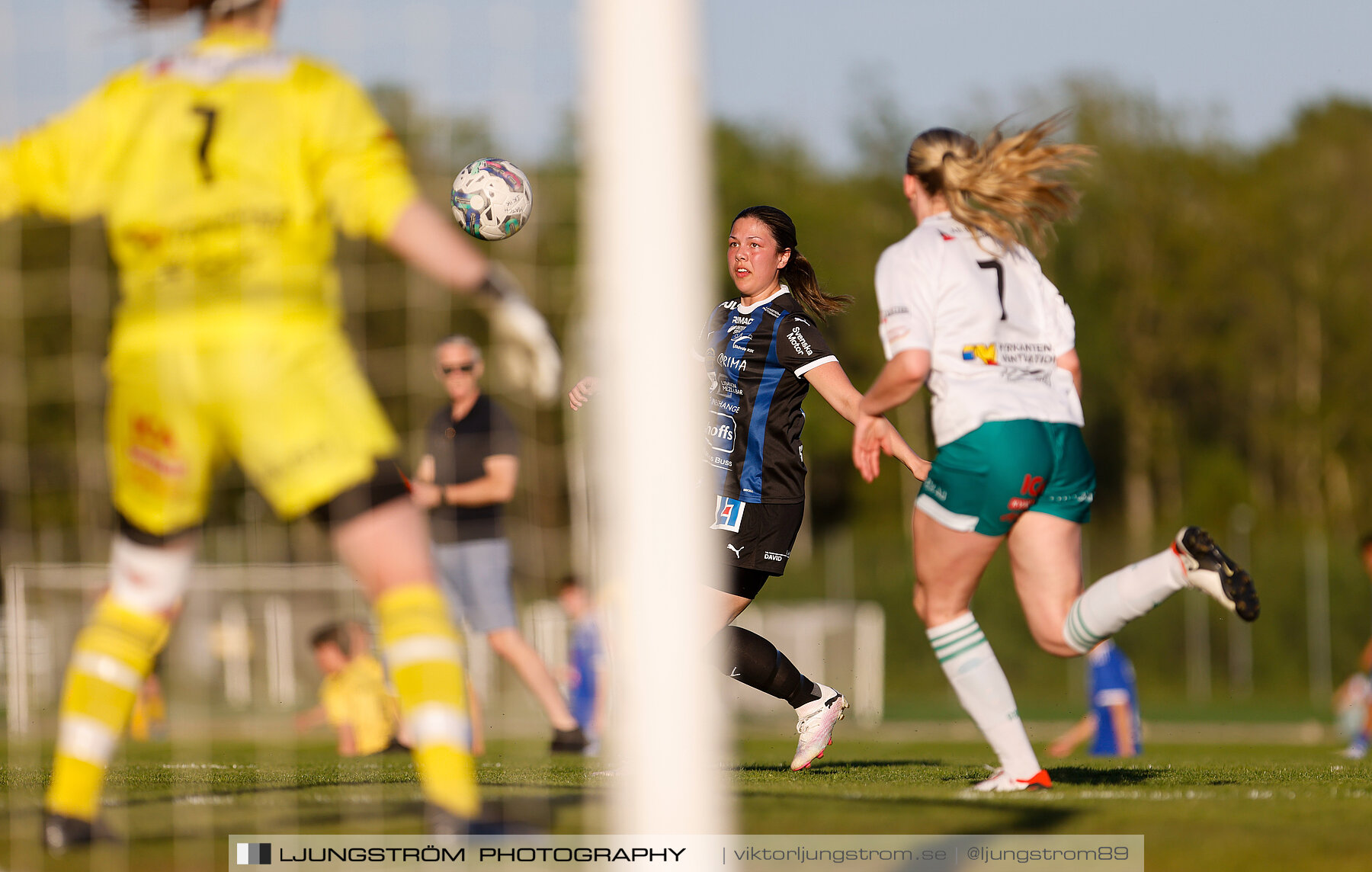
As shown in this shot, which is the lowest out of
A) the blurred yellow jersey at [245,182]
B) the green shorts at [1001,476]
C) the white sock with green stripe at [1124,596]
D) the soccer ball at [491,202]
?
the white sock with green stripe at [1124,596]

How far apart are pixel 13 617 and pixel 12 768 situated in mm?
10020

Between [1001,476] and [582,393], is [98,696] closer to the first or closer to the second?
[582,393]

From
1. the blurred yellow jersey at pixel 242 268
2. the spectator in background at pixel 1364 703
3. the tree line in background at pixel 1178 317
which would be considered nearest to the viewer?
the blurred yellow jersey at pixel 242 268

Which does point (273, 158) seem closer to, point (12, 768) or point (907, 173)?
point (907, 173)

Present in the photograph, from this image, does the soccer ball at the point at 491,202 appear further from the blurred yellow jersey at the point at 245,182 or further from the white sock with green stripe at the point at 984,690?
the white sock with green stripe at the point at 984,690

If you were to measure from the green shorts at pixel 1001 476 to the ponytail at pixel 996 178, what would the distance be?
0.77 meters

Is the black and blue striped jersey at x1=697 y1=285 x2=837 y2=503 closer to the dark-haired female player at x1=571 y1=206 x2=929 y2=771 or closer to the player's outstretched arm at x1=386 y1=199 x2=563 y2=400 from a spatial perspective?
the dark-haired female player at x1=571 y1=206 x2=929 y2=771

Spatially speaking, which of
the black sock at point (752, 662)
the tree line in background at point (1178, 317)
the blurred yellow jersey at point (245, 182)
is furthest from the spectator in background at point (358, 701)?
the tree line in background at point (1178, 317)

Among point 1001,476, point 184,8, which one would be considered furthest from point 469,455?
point 184,8

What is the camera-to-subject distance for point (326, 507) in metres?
4.47

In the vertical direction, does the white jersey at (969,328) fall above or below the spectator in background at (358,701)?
above

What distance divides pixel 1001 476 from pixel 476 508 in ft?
12.9

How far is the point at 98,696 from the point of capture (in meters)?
4.79

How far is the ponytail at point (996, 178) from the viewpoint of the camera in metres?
6.18
